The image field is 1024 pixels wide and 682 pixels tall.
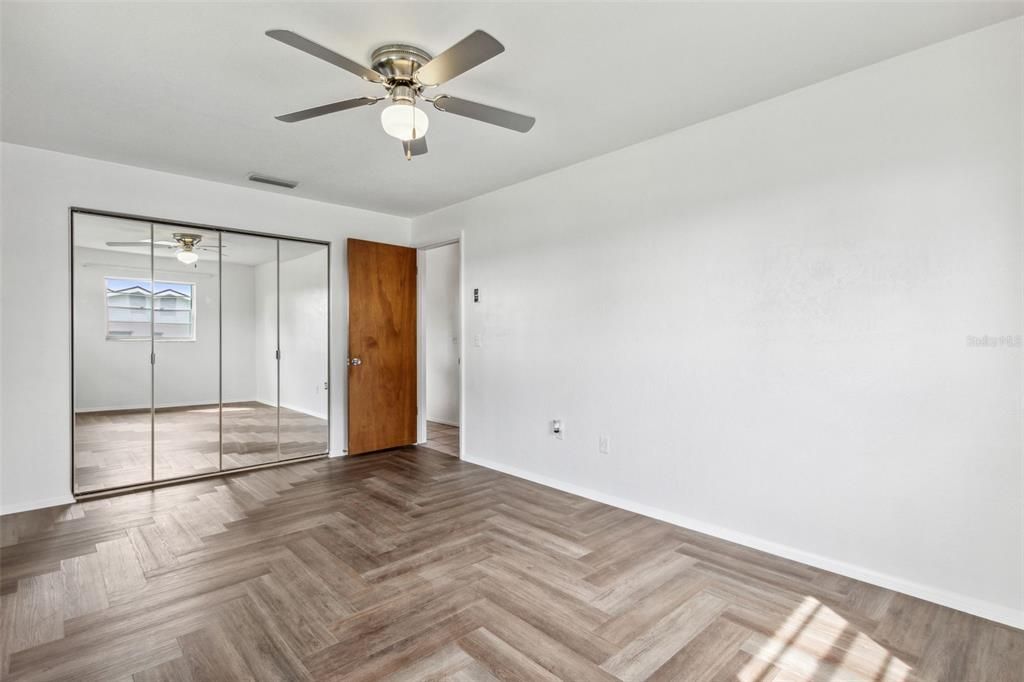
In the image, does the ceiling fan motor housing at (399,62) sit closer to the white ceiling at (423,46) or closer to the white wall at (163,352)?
the white ceiling at (423,46)

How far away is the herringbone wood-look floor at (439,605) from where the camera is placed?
187cm

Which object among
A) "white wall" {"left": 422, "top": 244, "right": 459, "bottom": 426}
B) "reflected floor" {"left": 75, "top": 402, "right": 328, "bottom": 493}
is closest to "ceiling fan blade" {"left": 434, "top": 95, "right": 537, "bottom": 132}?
"reflected floor" {"left": 75, "top": 402, "right": 328, "bottom": 493}

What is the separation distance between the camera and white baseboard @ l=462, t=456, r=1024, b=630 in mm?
2182

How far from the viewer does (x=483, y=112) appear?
7.98 feet

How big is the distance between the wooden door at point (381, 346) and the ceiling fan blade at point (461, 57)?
3.19m

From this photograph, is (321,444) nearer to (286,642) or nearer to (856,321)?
(286,642)

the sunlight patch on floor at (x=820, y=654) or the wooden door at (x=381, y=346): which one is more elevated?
the wooden door at (x=381, y=346)

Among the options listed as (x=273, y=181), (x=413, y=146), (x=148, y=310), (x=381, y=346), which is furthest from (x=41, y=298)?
(x=413, y=146)

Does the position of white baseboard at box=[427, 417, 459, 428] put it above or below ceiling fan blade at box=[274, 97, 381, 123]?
below

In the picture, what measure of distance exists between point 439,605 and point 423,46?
8.71 feet

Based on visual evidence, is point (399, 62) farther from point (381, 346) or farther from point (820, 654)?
point (381, 346)

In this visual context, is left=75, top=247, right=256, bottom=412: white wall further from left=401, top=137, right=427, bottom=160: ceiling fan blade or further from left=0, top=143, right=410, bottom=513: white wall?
left=401, top=137, right=427, bottom=160: ceiling fan blade

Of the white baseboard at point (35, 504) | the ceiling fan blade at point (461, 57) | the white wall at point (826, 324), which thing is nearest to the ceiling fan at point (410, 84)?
the ceiling fan blade at point (461, 57)

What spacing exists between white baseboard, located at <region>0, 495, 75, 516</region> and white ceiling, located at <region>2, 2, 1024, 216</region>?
8.55 feet
